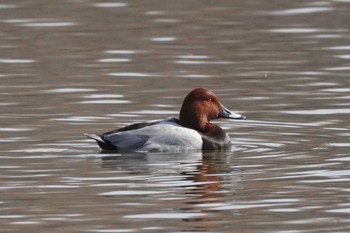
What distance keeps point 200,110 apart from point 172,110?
1.41 metres

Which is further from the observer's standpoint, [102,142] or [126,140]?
[126,140]

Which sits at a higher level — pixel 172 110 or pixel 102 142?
pixel 102 142

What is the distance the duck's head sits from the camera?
1334 cm

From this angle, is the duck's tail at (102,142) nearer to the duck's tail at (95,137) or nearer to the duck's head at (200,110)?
the duck's tail at (95,137)

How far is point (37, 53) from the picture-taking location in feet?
59.9

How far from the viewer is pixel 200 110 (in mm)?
13359

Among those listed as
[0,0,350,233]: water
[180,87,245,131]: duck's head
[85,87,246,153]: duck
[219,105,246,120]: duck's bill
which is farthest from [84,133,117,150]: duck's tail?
[219,105,246,120]: duck's bill

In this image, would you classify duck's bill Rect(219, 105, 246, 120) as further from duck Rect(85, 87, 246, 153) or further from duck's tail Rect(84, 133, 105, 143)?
duck's tail Rect(84, 133, 105, 143)

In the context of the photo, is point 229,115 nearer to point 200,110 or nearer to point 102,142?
point 200,110

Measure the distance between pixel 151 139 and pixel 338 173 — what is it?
85.9 inches

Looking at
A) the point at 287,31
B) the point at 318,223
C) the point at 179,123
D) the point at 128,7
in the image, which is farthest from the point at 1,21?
the point at 318,223

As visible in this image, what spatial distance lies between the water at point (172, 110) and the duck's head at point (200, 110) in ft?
1.02

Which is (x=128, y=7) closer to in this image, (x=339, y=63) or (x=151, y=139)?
(x=339, y=63)

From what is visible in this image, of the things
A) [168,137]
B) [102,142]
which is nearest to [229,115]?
[168,137]
